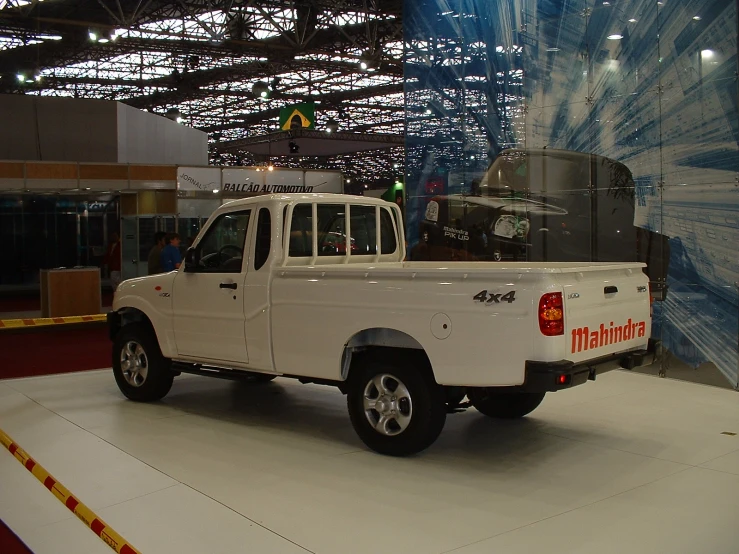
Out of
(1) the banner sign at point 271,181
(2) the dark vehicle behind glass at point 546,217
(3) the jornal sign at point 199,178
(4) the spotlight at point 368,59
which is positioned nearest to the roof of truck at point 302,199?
(2) the dark vehicle behind glass at point 546,217

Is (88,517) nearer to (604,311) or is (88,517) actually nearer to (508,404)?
(604,311)

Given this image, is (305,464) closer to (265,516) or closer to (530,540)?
(265,516)

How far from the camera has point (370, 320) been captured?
245 inches

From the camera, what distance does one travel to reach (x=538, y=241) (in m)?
10.9

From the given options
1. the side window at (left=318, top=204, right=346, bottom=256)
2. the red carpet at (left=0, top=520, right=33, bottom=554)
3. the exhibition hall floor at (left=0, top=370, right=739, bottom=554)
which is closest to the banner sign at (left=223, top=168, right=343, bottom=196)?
the exhibition hall floor at (left=0, top=370, right=739, bottom=554)

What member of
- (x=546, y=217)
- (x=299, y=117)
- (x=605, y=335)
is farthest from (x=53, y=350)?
(x=299, y=117)

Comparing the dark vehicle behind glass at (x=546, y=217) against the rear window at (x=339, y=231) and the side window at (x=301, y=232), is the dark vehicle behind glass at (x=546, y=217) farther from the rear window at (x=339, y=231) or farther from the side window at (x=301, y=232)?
the side window at (x=301, y=232)

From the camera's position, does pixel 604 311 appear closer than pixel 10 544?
No

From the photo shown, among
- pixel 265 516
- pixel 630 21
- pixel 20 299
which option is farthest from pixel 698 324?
pixel 20 299

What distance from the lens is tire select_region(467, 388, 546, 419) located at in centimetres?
735

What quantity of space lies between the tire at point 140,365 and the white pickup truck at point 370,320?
0.05 ft

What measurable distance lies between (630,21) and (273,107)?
98.7 feet

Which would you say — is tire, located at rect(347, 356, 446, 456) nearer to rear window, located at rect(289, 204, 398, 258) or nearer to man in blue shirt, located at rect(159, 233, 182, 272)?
rear window, located at rect(289, 204, 398, 258)

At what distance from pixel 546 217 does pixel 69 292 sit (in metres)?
10.3
